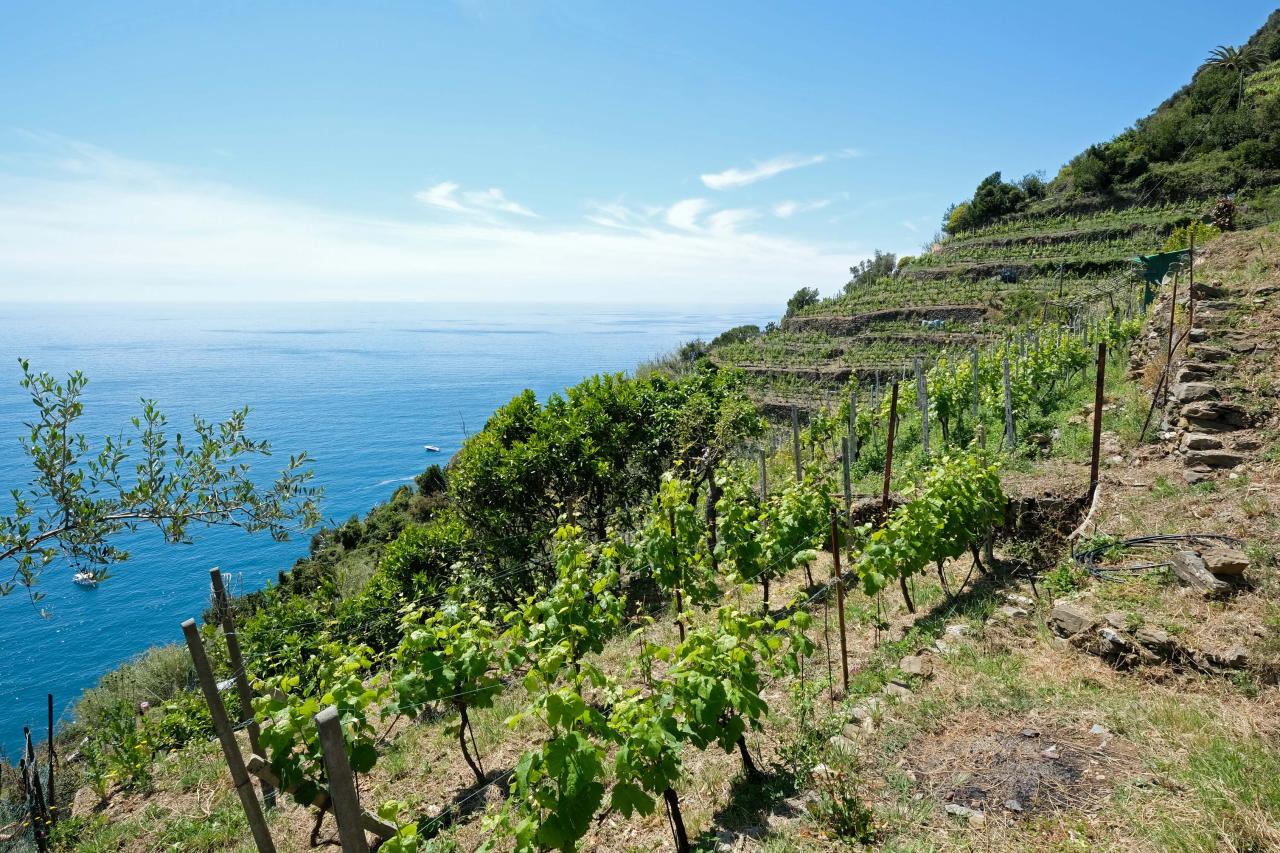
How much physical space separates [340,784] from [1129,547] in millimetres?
7701

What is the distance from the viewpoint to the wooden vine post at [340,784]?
8.51ft

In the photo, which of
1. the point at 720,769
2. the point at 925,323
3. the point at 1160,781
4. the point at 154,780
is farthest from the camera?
the point at 925,323

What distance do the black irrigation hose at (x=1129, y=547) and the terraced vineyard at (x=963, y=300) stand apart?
66.5ft

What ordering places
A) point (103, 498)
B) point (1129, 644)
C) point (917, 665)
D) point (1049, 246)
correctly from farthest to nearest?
point (1049, 246)
point (917, 665)
point (103, 498)
point (1129, 644)

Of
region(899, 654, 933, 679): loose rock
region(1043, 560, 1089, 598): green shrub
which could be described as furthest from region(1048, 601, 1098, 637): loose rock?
region(899, 654, 933, 679): loose rock

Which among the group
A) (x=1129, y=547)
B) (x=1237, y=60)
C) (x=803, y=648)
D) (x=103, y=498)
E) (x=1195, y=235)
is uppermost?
(x=1237, y=60)

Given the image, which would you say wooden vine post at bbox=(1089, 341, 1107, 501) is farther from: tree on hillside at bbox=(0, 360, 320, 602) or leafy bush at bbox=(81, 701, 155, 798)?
leafy bush at bbox=(81, 701, 155, 798)

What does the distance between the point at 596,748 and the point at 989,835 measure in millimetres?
2512

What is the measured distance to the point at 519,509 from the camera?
10500 millimetres

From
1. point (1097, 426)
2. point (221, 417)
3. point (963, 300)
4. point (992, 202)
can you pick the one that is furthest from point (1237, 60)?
point (221, 417)

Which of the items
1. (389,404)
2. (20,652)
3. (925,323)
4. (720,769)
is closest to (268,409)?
(389,404)

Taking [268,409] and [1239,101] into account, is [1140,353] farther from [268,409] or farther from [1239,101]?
[268,409]

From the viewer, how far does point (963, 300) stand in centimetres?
3631

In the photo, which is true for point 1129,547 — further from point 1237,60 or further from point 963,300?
point 1237,60
